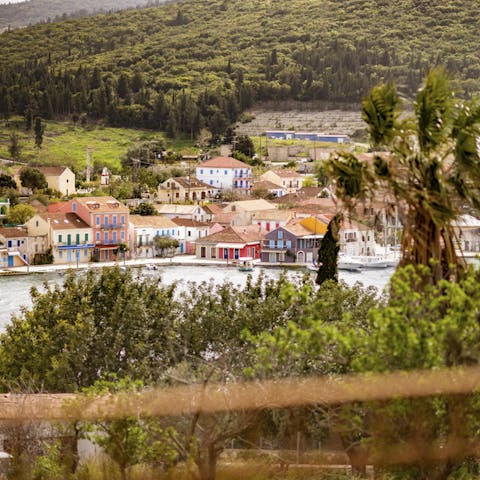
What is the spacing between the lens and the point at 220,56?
70000mm

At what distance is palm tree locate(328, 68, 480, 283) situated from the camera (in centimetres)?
323

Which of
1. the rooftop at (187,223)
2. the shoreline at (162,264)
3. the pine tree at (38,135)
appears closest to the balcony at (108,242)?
the shoreline at (162,264)

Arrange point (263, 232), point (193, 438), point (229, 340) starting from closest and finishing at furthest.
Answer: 1. point (193, 438)
2. point (229, 340)
3. point (263, 232)

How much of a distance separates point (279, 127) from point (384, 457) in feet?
153

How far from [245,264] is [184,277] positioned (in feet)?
8.82

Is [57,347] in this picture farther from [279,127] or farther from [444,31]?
[444,31]

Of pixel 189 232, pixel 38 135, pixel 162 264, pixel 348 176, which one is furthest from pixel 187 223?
pixel 348 176

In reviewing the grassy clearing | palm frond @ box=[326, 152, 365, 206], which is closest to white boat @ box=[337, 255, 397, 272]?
the grassy clearing

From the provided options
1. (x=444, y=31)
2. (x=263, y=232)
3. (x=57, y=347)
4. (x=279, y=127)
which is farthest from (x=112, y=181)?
(x=444, y=31)

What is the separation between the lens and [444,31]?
69.4 meters

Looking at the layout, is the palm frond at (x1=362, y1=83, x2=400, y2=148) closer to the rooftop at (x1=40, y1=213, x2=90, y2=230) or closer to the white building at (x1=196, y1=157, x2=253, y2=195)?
the rooftop at (x1=40, y1=213, x2=90, y2=230)

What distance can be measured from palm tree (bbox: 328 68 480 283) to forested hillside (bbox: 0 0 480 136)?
137 ft

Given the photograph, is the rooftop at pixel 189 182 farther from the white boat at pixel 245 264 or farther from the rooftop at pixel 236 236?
the white boat at pixel 245 264

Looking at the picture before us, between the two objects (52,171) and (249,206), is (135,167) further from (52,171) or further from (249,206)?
(249,206)
